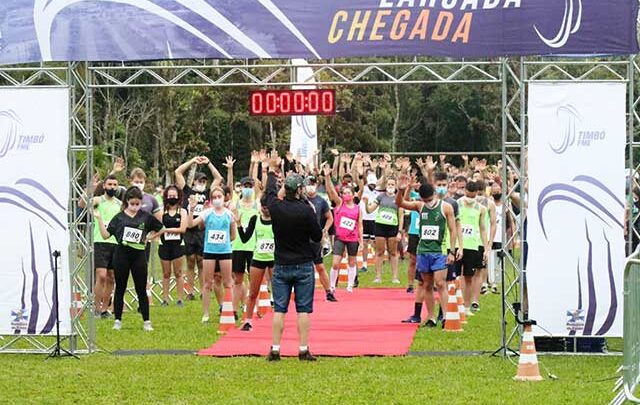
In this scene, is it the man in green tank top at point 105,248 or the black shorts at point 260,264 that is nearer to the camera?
the black shorts at point 260,264

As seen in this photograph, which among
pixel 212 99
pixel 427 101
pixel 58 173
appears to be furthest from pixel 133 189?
Answer: pixel 427 101

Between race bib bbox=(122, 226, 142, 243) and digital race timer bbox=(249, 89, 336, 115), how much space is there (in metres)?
2.50

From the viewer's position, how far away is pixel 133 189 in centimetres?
1786

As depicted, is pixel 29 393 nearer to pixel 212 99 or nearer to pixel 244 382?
pixel 244 382

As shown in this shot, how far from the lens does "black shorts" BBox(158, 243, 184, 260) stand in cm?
2113

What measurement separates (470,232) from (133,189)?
17.3 ft

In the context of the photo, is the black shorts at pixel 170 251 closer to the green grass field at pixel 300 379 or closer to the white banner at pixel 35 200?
the green grass field at pixel 300 379

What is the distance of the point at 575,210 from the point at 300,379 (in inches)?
156

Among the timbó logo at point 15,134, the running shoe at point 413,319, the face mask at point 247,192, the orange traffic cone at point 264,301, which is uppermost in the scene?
the timbó logo at point 15,134

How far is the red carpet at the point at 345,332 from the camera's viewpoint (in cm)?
1573

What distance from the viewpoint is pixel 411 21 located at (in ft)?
48.8

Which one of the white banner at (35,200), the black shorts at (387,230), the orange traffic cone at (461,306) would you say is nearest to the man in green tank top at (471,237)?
the orange traffic cone at (461,306)

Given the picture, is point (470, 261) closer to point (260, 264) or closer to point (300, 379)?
point (260, 264)

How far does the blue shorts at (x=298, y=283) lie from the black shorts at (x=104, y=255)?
522cm
